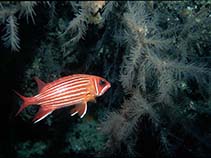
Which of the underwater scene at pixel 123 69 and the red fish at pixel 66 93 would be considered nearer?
Answer: the red fish at pixel 66 93

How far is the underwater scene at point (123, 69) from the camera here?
3.42m

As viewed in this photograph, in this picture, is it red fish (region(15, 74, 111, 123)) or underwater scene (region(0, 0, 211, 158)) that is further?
underwater scene (region(0, 0, 211, 158))

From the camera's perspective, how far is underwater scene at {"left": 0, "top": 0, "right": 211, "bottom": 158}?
3.42 meters

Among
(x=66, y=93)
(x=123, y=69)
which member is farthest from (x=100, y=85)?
(x=123, y=69)

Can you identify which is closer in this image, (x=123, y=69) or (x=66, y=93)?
(x=66, y=93)

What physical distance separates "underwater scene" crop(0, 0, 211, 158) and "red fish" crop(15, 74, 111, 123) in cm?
1

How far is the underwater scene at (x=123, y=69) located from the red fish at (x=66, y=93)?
0.01m

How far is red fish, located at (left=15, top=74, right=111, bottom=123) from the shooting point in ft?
10.5

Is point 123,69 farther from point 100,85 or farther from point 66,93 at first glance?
point 66,93

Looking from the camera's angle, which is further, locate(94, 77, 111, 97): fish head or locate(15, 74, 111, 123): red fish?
locate(94, 77, 111, 97): fish head

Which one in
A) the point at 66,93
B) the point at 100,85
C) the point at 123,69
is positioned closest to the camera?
the point at 66,93

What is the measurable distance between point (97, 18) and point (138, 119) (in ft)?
5.43

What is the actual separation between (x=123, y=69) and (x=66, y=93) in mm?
1391

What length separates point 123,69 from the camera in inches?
172
